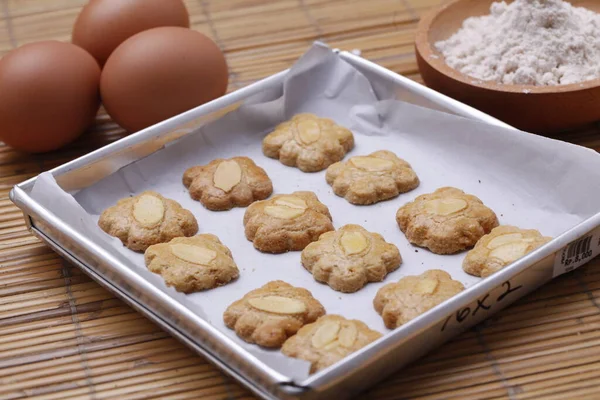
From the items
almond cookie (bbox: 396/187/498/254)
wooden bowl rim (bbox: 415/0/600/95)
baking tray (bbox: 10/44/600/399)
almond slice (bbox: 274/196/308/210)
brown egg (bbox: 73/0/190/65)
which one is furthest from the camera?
brown egg (bbox: 73/0/190/65)

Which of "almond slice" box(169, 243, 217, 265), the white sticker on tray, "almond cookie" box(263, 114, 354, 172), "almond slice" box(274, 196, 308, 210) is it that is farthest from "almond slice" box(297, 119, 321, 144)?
the white sticker on tray

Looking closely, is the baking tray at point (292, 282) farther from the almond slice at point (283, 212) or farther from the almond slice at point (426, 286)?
the almond slice at point (283, 212)

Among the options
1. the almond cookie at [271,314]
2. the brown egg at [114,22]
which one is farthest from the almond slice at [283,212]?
the brown egg at [114,22]

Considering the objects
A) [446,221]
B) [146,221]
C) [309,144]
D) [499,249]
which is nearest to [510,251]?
[499,249]

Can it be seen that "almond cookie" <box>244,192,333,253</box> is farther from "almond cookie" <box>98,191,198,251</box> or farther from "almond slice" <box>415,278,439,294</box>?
"almond slice" <box>415,278,439,294</box>

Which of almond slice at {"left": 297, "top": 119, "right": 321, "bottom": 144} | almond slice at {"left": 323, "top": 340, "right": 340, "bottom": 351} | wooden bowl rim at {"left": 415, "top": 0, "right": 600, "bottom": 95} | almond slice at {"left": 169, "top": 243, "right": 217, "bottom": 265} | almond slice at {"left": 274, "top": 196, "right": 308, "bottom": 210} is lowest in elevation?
almond slice at {"left": 297, "top": 119, "right": 321, "bottom": 144}

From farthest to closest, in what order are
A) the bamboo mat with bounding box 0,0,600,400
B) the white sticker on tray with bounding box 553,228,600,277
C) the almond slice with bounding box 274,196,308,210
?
1. the almond slice with bounding box 274,196,308,210
2. the white sticker on tray with bounding box 553,228,600,277
3. the bamboo mat with bounding box 0,0,600,400
